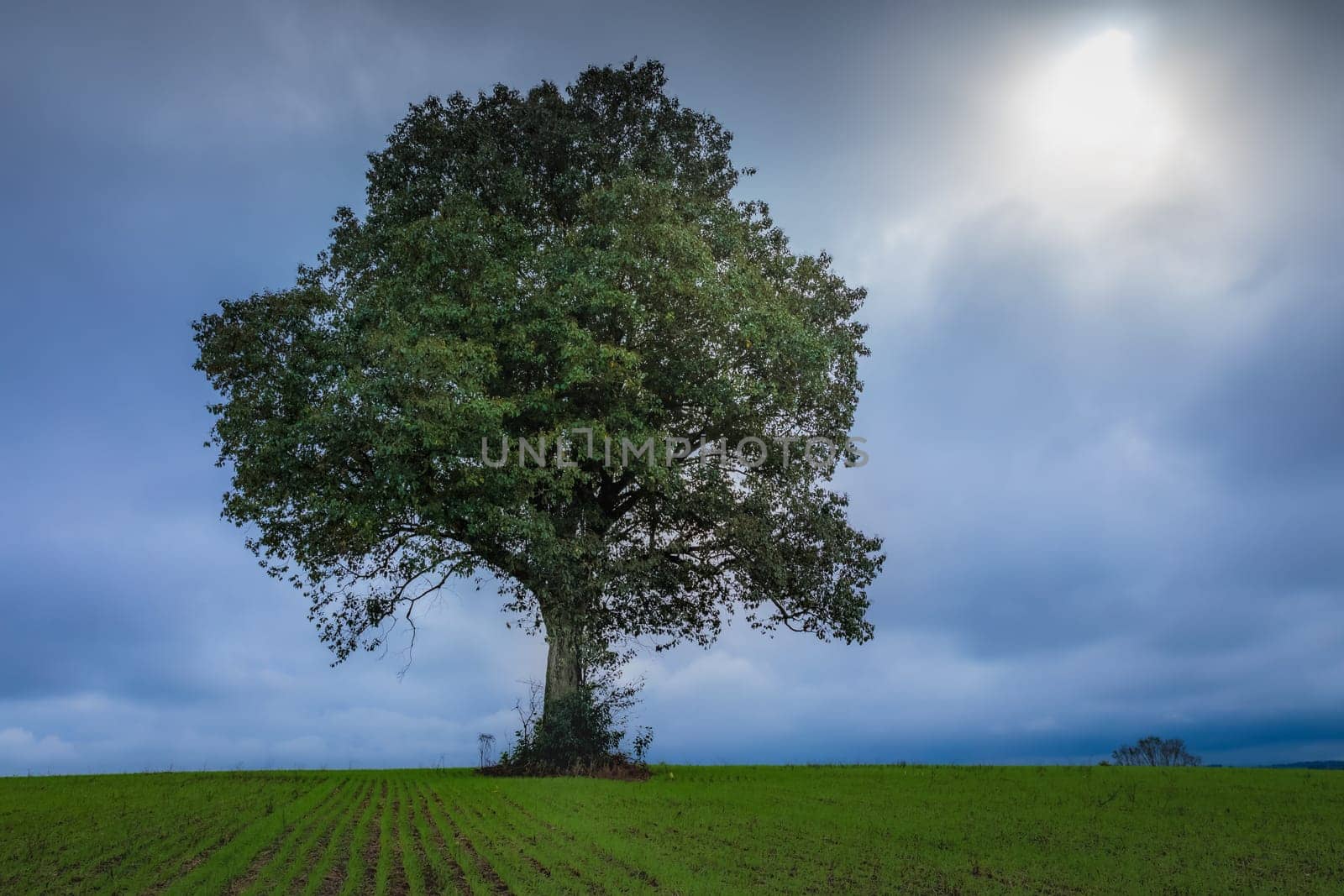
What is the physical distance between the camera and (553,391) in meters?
24.0

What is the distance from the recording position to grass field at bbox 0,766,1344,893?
1180 centimetres

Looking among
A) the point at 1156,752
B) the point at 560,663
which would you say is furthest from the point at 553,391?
the point at 1156,752

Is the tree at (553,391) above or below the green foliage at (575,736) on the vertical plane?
above

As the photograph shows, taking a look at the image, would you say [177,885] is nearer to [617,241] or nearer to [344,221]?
[617,241]

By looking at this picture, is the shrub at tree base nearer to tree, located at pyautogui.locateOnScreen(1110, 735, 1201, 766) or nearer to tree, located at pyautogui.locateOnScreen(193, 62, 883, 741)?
tree, located at pyautogui.locateOnScreen(193, 62, 883, 741)

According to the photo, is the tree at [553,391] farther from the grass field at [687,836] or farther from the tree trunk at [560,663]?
the grass field at [687,836]

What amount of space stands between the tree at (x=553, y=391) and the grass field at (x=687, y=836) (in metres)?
6.19

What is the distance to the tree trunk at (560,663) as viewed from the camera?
25.5 metres

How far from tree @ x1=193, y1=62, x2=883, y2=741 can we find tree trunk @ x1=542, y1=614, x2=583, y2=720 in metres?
0.09

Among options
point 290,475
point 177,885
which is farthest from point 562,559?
point 177,885

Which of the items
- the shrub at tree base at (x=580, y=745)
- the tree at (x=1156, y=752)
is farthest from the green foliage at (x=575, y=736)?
the tree at (x=1156, y=752)

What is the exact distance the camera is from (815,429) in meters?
29.1

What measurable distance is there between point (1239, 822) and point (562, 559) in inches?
626

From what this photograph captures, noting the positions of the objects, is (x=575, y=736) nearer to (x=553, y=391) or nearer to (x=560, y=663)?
(x=560, y=663)
